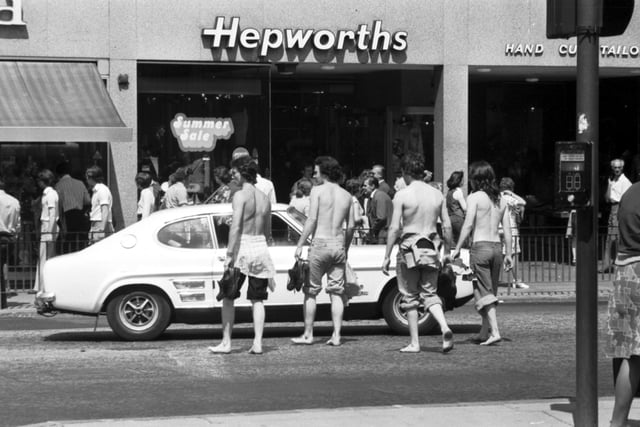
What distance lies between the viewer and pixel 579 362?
7.27 meters

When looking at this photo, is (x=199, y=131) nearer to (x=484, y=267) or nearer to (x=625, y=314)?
(x=484, y=267)

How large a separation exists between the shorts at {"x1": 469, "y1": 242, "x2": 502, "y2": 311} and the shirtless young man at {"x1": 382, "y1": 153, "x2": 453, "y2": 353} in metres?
0.69

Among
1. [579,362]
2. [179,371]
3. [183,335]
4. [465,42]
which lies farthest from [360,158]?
[579,362]

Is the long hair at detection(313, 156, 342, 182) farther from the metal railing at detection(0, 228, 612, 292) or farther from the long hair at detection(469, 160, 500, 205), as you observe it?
the metal railing at detection(0, 228, 612, 292)

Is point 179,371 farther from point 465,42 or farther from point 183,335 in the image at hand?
point 465,42

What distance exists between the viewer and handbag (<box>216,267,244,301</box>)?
37.9ft

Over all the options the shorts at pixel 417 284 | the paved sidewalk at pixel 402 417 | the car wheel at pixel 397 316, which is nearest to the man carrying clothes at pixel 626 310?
the paved sidewalk at pixel 402 417

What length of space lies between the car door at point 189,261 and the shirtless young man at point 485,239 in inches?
104

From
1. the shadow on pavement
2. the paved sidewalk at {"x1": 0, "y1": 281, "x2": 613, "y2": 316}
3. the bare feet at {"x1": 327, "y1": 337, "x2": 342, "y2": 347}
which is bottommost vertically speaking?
the shadow on pavement

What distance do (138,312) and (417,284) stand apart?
304 centimetres

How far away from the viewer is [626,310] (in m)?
7.48

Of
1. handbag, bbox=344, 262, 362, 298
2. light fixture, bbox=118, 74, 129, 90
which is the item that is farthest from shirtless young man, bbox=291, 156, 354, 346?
light fixture, bbox=118, 74, 129, 90

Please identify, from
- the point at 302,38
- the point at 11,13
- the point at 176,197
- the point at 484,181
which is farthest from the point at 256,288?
the point at 302,38

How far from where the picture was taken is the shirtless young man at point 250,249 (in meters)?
11.6
